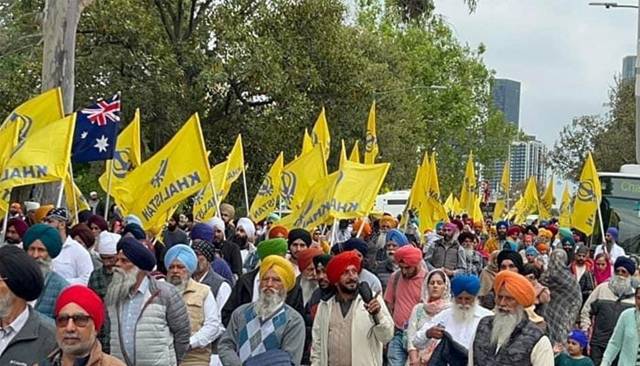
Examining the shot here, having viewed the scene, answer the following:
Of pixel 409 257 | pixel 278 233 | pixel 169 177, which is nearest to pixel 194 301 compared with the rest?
pixel 409 257

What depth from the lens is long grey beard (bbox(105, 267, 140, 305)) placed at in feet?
23.4

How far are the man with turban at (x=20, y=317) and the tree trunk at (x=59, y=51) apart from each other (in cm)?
1294

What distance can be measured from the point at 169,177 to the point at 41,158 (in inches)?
75.3

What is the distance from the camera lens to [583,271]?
14.9 metres

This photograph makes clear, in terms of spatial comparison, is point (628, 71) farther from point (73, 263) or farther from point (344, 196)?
point (73, 263)

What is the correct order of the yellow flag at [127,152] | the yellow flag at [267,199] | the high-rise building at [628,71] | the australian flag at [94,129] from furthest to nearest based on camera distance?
the high-rise building at [628,71]
the yellow flag at [267,199]
the yellow flag at [127,152]
the australian flag at [94,129]

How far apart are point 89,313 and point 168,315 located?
2.12m

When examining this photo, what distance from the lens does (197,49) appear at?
1227 inches

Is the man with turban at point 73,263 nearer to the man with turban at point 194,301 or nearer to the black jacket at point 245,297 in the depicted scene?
the black jacket at point 245,297

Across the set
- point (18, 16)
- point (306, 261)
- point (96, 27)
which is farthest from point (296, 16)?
point (306, 261)

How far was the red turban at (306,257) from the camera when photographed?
934cm

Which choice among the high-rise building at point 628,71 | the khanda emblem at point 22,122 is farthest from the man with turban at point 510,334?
the high-rise building at point 628,71

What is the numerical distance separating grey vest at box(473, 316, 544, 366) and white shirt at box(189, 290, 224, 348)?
2014mm

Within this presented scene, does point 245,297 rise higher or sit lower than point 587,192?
higher
